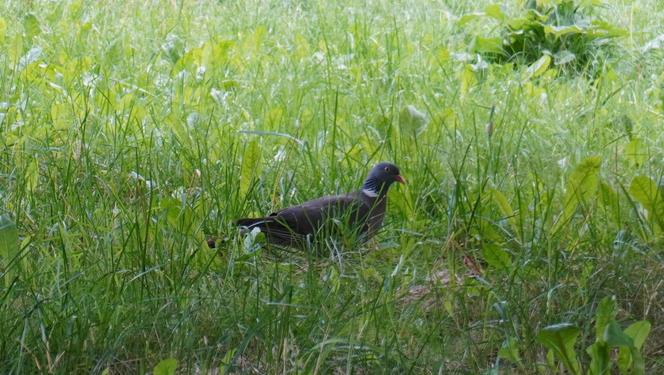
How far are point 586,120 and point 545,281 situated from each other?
5.79ft

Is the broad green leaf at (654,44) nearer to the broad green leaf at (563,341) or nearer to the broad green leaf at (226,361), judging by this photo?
the broad green leaf at (563,341)

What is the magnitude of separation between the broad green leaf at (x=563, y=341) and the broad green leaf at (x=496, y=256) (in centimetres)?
56

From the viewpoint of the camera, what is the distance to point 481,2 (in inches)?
258

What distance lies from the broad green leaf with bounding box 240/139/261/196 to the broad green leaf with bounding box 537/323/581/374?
1.43 m

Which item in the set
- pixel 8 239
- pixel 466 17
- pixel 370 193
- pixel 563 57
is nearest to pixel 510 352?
pixel 370 193

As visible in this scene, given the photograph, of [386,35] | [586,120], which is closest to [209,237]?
[586,120]

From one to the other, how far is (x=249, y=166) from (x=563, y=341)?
149 cm

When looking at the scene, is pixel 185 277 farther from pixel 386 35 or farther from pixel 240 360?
pixel 386 35

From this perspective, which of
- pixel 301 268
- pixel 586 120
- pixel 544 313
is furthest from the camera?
pixel 586 120

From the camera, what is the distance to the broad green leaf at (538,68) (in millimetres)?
5211

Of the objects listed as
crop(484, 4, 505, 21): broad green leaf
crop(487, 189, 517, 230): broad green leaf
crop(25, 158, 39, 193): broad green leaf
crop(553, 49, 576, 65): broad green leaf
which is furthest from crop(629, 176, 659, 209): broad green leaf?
crop(484, 4, 505, 21): broad green leaf

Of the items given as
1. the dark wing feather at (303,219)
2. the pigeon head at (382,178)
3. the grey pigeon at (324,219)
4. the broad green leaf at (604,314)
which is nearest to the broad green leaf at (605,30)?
the pigeon head at (382,178)

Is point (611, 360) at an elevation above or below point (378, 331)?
below

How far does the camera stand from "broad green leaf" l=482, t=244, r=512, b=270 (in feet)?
9.84
